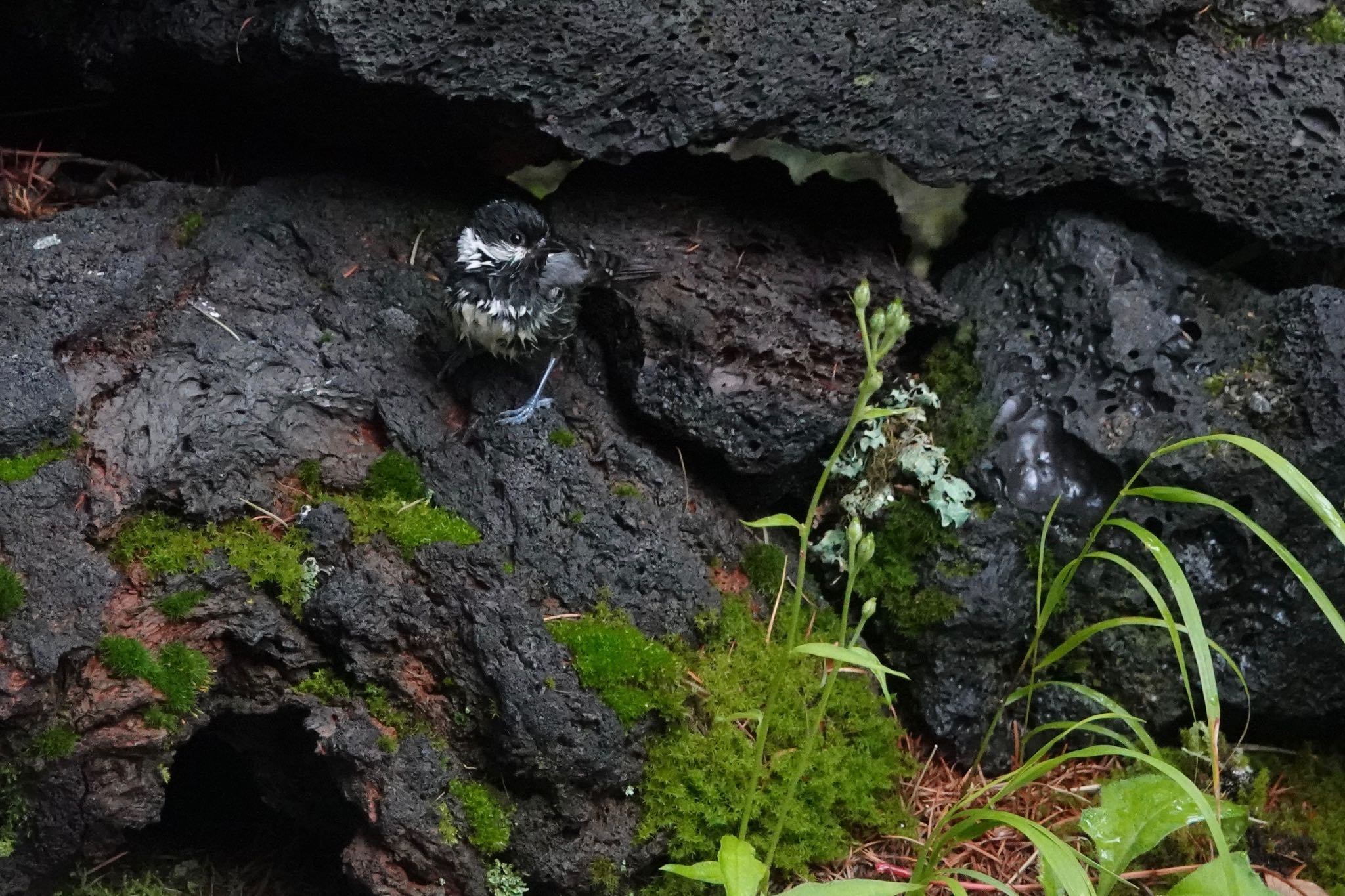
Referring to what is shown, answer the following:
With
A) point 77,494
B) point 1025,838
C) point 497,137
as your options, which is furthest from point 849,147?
point 77,494

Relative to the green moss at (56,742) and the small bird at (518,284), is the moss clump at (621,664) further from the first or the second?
the green moss at (56,742)

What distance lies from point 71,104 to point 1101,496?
4045mm

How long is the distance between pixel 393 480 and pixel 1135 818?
2369mm

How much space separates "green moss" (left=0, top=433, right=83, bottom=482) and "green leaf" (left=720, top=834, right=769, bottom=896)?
2.11m

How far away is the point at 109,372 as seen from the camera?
323 centimetres

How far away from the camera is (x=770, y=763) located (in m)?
3.27

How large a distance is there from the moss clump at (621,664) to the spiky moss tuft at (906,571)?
2.80ft

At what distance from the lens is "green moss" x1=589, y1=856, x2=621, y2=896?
3086 mm

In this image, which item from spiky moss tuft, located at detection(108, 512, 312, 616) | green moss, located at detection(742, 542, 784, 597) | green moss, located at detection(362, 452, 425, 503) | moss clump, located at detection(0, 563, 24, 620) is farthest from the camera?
green moss, located at detection(742, 542, 784, 597)

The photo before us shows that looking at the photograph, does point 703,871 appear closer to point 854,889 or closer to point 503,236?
point 854,889

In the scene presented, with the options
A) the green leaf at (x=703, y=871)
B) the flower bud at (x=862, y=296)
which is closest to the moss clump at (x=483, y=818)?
the green leaf at (x=703, y=871)

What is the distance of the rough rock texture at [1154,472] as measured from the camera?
3586mm

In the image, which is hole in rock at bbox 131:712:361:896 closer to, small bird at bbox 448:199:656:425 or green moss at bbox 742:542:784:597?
small bird at bbox 448:199:656:425

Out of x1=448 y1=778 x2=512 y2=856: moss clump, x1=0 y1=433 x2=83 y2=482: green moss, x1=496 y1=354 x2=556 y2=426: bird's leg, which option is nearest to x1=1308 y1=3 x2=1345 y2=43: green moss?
x1=496 y1=354 x2=556 y2=426: bird's leg
